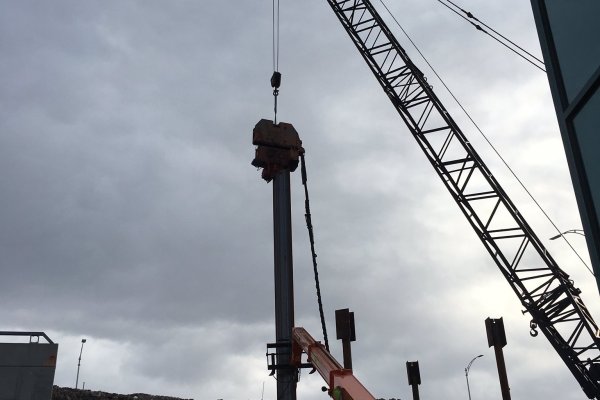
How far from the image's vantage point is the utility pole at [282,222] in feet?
75.4

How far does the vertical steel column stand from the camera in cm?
2286

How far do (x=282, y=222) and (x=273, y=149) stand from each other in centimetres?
355

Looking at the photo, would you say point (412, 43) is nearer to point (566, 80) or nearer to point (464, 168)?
point (464, 168)

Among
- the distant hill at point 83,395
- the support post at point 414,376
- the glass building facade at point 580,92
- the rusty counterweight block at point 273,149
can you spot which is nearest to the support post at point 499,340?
the support post at point 414,376

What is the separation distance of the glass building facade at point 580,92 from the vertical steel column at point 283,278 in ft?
56.6

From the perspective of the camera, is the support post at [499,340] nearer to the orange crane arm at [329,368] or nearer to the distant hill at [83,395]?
the orange crane arm at [329,368]

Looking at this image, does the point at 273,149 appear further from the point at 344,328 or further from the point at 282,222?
the point at 344,328

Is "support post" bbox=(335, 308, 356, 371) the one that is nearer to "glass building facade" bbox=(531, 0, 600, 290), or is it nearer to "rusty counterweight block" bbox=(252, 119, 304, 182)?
"rusty counterweight block" bbox=(252, 119, 304, 182)

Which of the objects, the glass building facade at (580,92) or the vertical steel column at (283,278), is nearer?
the glass building facade at (580,92)

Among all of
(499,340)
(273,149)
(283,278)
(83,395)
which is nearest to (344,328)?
(283,278)

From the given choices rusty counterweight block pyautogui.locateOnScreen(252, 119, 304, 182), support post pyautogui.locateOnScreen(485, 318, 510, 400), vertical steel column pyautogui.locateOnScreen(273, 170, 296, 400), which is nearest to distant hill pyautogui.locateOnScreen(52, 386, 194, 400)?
vertical steel column pyautogui.locateOnScreen(273, 170, 296, 400)

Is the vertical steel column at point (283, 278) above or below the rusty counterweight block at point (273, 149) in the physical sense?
below

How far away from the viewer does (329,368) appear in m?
18.6

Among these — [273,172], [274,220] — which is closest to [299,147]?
[273,172]
